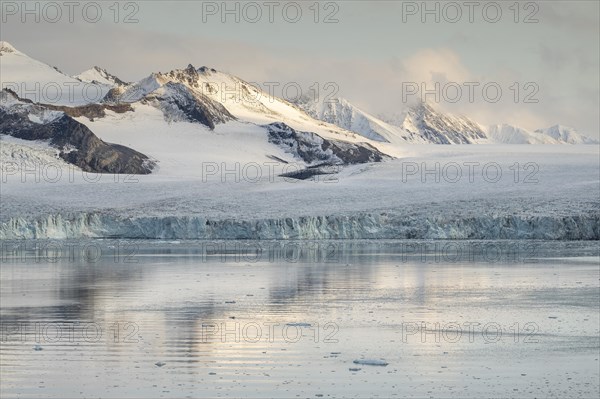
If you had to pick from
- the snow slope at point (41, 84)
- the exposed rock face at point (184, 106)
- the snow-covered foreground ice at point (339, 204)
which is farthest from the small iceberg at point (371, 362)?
the snow slope at point (41, 84)

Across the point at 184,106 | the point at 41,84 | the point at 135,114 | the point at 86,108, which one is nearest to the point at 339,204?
the point at 86,108

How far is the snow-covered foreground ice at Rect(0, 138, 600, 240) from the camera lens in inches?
1973

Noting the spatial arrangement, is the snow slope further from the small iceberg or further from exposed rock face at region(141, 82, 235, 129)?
the small iceberg

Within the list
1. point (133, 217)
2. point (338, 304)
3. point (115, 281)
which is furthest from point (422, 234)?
point (338, 304)

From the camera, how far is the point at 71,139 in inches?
4776

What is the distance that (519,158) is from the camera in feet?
278

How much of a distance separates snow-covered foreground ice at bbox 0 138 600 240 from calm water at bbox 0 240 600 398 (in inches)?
652

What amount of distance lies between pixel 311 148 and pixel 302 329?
140 meters

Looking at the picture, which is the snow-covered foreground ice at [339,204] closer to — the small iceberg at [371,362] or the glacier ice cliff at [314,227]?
the glacier ice cliff at [314,227]

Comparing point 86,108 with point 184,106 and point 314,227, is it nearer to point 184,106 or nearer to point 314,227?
point 184,106

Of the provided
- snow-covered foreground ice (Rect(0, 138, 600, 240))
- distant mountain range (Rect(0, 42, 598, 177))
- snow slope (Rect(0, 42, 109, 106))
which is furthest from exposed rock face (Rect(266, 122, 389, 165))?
snow-covered foreground ice (Rect(0, 138, 600, 240))

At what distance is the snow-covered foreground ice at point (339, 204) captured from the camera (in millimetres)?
50125

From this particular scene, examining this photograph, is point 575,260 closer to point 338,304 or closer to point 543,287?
point 543,287

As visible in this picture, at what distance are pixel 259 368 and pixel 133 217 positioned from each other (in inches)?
1634
